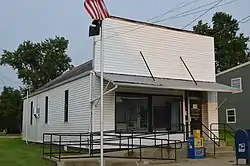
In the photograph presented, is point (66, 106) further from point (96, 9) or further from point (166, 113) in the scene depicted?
point (96, 9)

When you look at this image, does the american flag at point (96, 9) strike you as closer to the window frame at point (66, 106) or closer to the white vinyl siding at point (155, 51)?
the white vinyl siding at point (155, 51)

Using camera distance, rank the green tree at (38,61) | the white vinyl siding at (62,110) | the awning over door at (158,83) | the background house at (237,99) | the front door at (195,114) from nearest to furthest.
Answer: the awning over door at (158,83), the white vinyl siding at (62,110), the front door at (195,114), the background house at (237,99), the green tree at (38,61)

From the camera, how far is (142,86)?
622 inches

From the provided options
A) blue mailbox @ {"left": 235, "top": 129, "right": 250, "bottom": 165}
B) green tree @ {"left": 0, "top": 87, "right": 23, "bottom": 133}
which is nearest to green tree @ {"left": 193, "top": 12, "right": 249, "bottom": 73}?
green tree @ {"left": 0, "top": 87, "right": 23, "bottom": 133}

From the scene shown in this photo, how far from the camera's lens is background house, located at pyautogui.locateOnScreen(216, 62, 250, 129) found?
3052 centimetres

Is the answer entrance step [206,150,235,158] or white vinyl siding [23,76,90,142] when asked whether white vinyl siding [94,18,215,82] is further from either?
entrance step [206,150,235,158]

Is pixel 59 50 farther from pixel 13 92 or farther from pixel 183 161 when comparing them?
pixel 183 161

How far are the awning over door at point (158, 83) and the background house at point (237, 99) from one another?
1235 centimetres

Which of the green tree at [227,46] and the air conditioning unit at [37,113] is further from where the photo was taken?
the green tree at [227,46]

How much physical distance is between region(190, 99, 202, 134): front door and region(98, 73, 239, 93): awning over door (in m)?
1.15

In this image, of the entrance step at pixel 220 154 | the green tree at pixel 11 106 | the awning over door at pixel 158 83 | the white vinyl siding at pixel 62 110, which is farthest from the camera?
the green tree at pixel 11 106

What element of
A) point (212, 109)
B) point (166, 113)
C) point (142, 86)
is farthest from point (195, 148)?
point (212, 109)

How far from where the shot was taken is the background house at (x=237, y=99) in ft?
100

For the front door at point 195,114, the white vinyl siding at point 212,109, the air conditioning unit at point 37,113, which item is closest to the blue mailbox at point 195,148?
the front door at point 195,114
